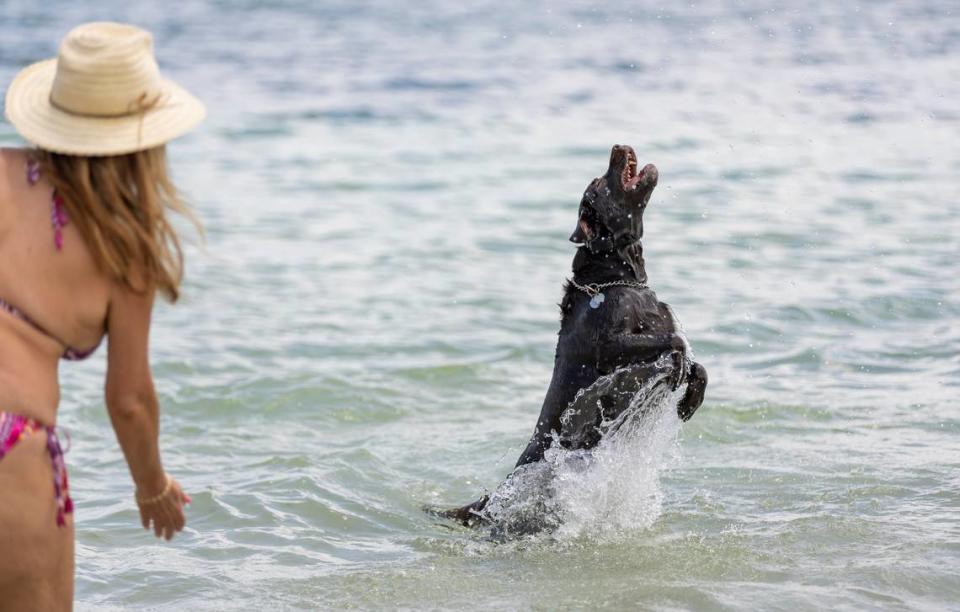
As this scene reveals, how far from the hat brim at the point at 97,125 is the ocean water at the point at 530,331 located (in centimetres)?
270

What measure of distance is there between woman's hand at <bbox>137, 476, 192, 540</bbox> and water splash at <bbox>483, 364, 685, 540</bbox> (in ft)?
8.79

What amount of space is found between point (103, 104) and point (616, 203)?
3.22m

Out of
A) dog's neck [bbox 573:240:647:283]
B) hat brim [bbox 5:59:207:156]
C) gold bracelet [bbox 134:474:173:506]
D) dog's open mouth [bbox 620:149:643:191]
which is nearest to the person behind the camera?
hat brim [bbox 5:59:207:156]

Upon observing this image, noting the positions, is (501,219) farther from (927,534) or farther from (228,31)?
(228,31)

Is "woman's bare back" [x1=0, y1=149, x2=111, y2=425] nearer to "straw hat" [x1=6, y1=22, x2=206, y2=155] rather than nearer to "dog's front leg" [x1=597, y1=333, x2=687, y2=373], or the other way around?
"straw hat" [x1=6, y1=22, x2=206, y2=155]

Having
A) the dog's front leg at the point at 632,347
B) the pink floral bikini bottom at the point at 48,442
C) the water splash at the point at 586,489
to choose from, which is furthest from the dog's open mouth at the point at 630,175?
the pink floral bikini bottom at the point at 48,442

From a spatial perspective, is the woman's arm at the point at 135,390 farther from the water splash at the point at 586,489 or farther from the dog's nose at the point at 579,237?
the dog's nose at the point at 579,237

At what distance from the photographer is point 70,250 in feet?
11.5

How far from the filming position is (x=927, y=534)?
240 inches

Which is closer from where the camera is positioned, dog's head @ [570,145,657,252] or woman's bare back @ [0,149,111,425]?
woman's bare back @ [0,149,111,425]

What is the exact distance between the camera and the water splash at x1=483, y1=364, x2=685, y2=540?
6367mm

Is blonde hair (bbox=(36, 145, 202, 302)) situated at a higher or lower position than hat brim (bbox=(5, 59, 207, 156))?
lower

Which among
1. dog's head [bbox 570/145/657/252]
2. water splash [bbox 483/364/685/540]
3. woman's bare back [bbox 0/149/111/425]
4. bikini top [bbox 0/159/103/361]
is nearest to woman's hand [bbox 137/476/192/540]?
woman's bare back [bbox 0/149/111/425]

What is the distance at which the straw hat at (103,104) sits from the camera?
11.4ft
